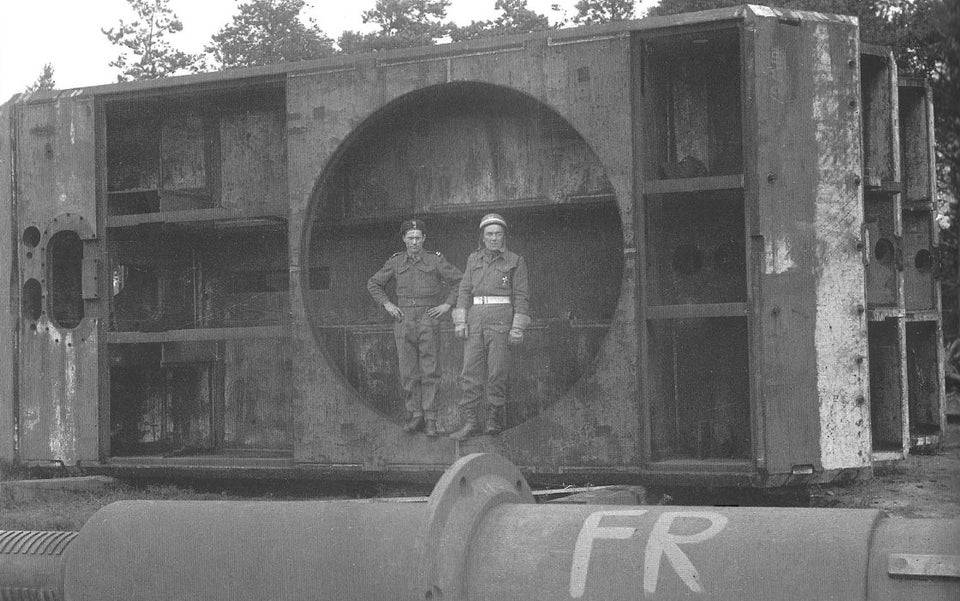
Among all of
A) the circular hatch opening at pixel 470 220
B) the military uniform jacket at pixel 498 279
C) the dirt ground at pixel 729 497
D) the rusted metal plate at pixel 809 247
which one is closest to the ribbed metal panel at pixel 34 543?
the dirt ground at pixel 729 497

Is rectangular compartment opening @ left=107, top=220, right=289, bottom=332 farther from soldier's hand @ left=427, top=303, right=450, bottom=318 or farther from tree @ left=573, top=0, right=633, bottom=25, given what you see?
tree @ left=573, top=0, right=633, bottom=25

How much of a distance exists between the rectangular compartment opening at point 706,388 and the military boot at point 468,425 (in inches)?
46.7

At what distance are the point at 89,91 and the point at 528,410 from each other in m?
3.86

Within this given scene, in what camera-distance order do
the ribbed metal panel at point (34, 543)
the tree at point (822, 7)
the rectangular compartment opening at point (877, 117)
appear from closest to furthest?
the ribbed metal panel at point (34, 543) < the rectangular compartment opening at point (877, 117) < the tree at point (822, 7)

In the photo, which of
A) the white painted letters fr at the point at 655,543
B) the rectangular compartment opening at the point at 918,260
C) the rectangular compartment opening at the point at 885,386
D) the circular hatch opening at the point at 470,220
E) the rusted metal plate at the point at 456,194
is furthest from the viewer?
the circular hatch opening at the point at 470,220

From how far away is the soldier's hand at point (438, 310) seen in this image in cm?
819

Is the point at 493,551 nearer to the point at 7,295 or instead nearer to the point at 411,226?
the point at 411,226

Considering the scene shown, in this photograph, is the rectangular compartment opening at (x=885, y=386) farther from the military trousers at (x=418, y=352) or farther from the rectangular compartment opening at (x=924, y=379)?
the military trousers at (x=418, y=352)

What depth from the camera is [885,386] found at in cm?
754

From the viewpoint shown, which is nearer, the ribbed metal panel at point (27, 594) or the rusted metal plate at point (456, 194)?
the ribbed metal panel at point (27, 594)

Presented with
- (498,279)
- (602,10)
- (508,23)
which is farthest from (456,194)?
(508,23)

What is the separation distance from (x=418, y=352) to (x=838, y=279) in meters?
2.87

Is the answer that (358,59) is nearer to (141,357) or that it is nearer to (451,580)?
(141,357)

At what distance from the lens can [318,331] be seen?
7941 mm
